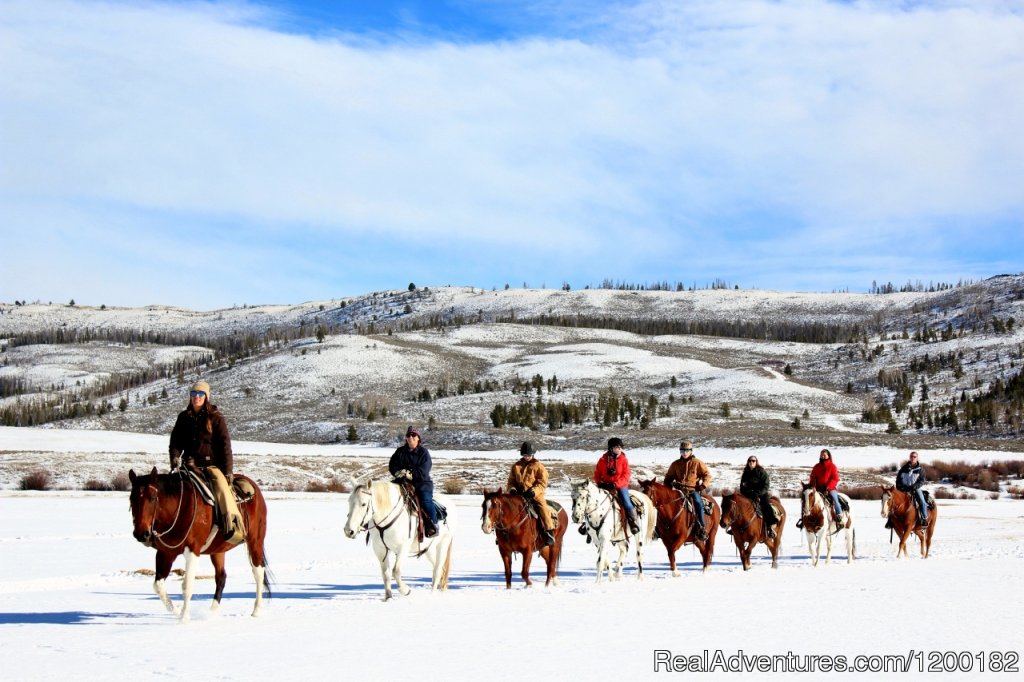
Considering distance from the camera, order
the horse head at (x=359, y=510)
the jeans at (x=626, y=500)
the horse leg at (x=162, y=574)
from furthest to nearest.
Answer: the jeans at (x=626, y=500) → the horse head at (x=359, y=510) → the horse leg at (x=162, y=574)

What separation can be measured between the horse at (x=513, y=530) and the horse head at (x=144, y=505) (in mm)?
5449

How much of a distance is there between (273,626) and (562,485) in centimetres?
3163

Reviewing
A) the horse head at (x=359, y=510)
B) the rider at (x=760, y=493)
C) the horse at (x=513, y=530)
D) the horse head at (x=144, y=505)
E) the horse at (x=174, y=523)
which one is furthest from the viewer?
the rider at (x=760, y=493)

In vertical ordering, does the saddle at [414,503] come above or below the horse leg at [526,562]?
above

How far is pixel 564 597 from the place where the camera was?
14.7 metres

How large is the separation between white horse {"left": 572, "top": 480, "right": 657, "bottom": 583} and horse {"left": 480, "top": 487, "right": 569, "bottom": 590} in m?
0.63

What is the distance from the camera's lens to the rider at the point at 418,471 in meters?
15.1

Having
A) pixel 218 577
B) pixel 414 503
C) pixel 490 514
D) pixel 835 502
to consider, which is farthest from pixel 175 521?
pixel 835 502

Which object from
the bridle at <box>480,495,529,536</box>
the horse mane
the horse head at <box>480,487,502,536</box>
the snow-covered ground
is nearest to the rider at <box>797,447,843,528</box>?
the snow-covered ground

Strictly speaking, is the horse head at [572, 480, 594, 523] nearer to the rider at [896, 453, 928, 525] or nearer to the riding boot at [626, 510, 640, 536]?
the riding boot at [626, 510, 640, 536]

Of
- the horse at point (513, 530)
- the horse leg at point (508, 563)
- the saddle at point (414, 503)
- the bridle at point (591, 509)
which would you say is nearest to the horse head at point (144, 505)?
the saddle at point (414, 503)

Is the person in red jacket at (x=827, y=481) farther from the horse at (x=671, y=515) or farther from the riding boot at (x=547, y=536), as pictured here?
the riding boot at (x=547, y=536)

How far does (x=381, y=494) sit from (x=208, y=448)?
273 centimetres

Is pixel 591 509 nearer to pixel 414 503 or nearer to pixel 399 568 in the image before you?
pixel 414 503
